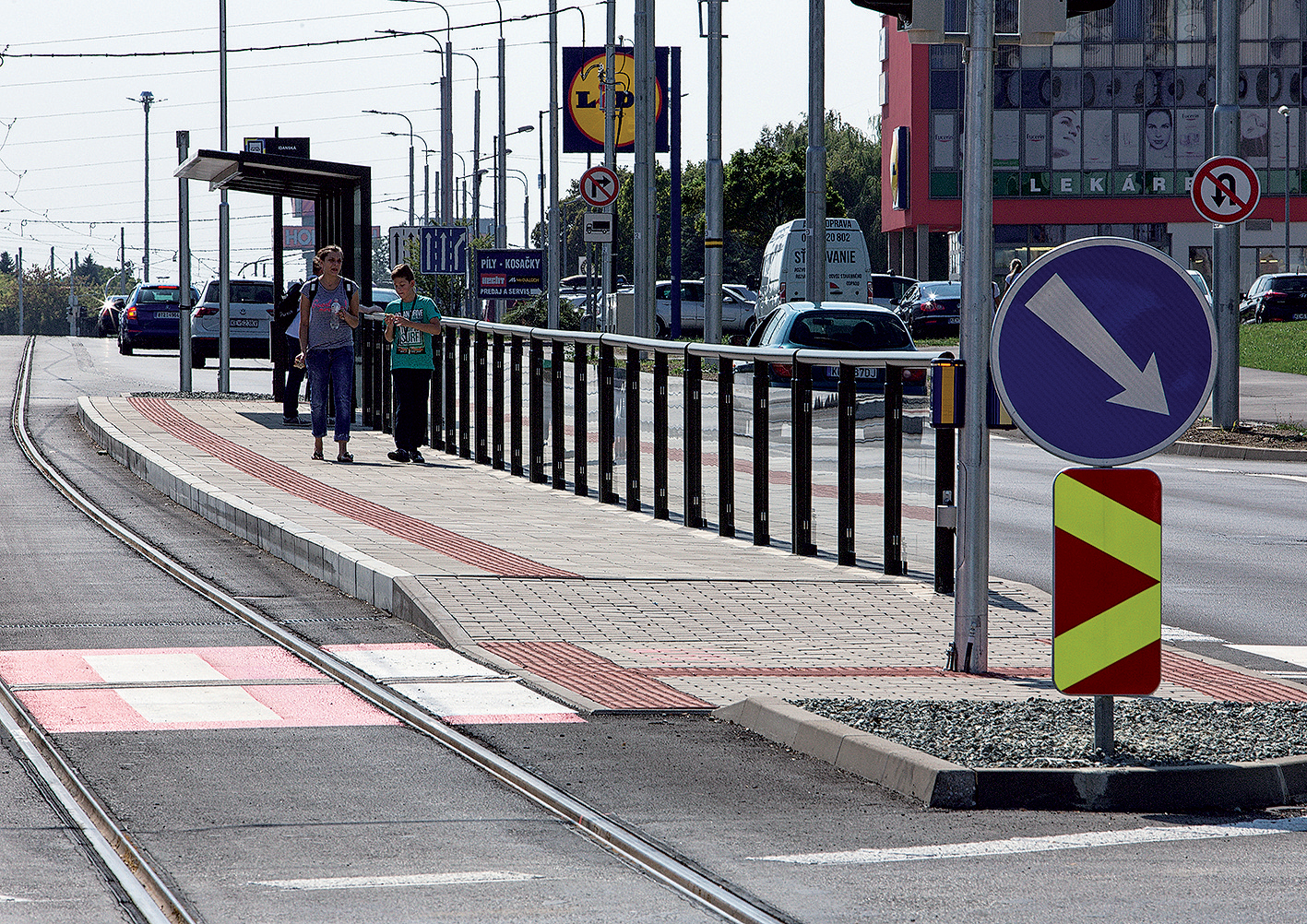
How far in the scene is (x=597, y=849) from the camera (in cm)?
555

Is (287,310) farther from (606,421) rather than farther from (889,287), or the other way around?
(889,287)

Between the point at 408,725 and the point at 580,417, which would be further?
the point at 580,417

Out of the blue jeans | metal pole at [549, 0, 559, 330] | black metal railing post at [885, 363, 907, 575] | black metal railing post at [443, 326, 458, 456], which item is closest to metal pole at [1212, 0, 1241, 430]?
black metal railing post at [443, 326, 458, 456]

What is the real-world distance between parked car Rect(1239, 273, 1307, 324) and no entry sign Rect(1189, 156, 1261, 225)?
31846mm

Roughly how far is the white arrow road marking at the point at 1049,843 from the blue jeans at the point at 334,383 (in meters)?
12.1

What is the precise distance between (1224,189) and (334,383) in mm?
10089

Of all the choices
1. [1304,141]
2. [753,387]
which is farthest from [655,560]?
[1304,141]

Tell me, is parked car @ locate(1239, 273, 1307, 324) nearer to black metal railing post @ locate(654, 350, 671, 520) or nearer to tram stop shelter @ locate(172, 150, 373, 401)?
tram stop shelter @ locate(172, 150, 373, 401)

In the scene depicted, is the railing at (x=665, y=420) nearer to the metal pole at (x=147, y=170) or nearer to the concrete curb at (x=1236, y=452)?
the concrete curb at (x=1236, y=452)

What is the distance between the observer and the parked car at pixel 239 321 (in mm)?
38562

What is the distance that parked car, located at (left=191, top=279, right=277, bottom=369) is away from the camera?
38562 mm

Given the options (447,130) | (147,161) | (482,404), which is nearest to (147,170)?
(147,161)

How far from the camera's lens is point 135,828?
224 inches

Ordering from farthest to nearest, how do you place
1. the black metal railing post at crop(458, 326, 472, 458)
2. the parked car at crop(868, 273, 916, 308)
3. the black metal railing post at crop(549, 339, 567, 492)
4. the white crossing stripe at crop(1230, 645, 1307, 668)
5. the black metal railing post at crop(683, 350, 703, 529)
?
the parked car at crop(868, 273, 916, 308), the black metal railing post at crop(458, 326, 472, 458), the black metal railing post at crop(549, 339, 567, 492), the black metal railing post at crop(683, 350, 703, 529), the white crossing stripe at crop(1230, 645, 1307, 668)
